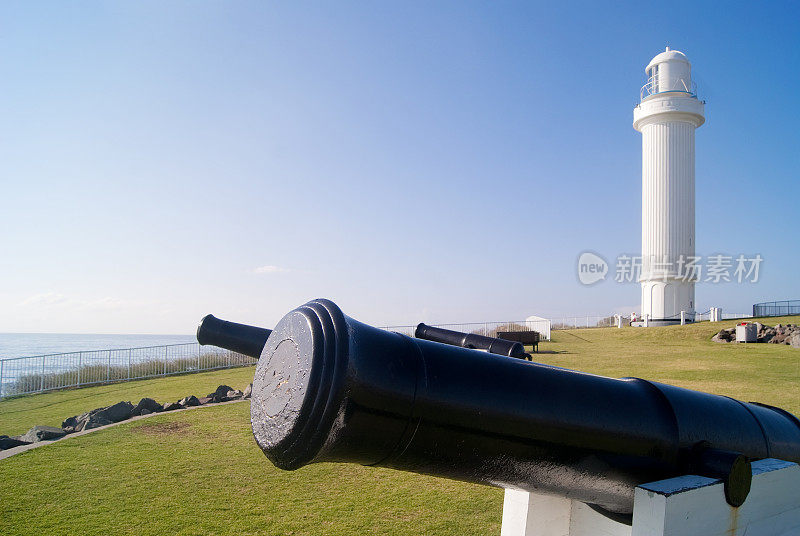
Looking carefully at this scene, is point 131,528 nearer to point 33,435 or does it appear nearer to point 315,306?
point 315,306

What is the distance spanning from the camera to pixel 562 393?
83.7 inches

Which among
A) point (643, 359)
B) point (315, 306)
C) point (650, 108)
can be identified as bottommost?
point (643, 359)

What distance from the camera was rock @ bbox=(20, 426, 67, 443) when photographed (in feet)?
23.9

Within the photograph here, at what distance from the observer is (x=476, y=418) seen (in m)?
1.85

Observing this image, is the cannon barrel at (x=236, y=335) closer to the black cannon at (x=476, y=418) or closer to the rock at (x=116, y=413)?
the black cannon at (x=476, y=418)

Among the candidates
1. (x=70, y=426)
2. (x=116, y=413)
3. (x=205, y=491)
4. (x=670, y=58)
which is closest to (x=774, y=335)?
(x=670, y=58)

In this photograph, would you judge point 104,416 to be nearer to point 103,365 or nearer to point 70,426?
point 70,426

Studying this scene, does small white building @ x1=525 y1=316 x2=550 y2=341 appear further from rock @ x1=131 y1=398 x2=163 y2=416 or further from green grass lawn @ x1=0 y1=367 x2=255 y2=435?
rock @ x1=131 y1=398 x2=163 y2=416

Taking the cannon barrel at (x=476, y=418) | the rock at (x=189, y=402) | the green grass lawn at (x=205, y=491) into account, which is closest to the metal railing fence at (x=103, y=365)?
the green grass lawn at (x=205, y=491)

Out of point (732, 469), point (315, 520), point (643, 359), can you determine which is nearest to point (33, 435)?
point (315, 520)

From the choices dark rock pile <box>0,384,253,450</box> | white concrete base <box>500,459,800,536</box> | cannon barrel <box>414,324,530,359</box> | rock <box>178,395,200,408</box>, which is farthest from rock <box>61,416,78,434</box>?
white concrete base <box>500,459,800,536</box>

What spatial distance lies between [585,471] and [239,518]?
324cm

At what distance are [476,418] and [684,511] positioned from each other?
1.05 metres

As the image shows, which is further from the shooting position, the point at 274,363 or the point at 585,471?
the point at 585,471
